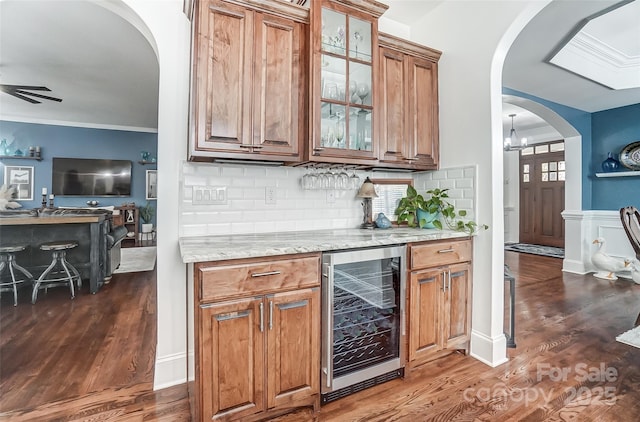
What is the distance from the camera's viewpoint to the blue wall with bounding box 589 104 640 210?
14.7 ft

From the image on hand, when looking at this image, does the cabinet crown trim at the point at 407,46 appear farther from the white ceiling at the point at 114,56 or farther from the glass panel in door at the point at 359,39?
the white ceiling at the point at 114,56

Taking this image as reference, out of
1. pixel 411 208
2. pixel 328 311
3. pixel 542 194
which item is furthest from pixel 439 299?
pixel 542 194

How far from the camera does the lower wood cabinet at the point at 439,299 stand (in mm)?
1950

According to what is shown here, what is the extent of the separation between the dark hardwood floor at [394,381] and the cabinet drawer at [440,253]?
28.6 inches

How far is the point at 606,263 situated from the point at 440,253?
404 cm

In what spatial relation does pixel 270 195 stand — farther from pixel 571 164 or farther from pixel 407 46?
pixel 571 164

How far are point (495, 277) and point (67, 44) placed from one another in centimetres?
493

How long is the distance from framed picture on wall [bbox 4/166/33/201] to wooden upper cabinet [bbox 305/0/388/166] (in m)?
8.00

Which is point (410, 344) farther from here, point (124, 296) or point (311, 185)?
point (124, 296)

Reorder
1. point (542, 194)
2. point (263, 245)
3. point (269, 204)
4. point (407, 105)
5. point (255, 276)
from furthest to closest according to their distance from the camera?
point (542, 194), point (407, 105), point (269, 204), point (263, 245), point (255, 276)

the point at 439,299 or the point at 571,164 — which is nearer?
the point at 439,299

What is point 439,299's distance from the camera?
6.75ft

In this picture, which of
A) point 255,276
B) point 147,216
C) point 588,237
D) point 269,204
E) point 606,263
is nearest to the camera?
point 255,276

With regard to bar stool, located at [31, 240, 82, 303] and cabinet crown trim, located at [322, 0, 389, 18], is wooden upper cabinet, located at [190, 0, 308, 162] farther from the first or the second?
bar stool, located at [31, 240, 82, 303]
